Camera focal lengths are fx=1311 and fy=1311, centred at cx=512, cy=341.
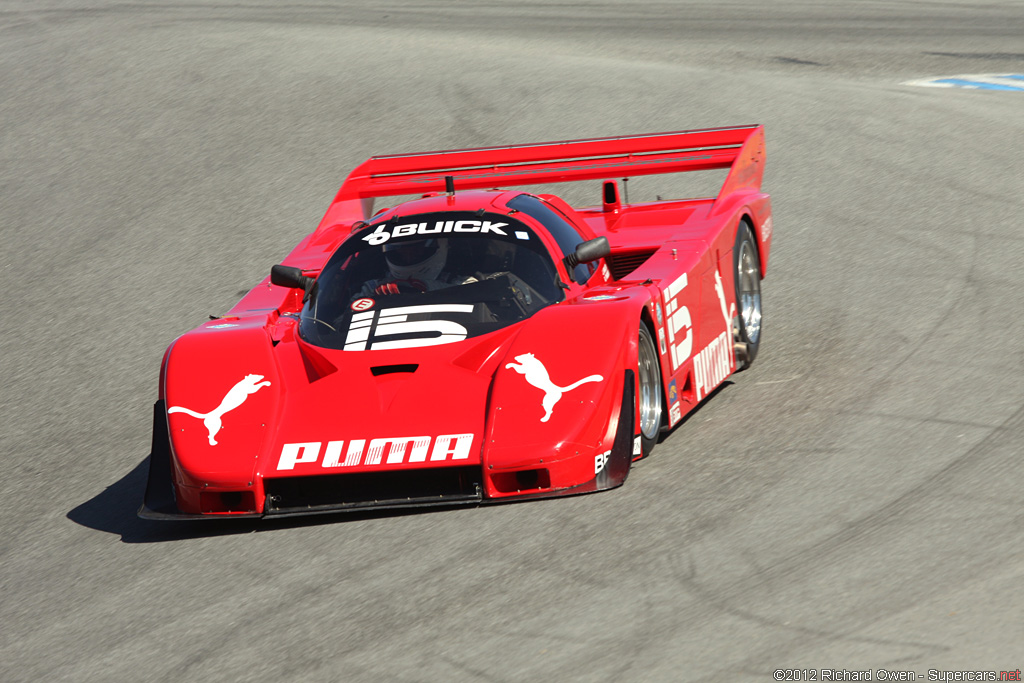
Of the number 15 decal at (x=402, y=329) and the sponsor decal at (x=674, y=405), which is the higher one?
the number 15 decal at (x=402, y=329)

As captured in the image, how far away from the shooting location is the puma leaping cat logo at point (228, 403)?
18.4ft

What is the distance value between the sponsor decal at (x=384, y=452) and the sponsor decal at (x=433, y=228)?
1.51m

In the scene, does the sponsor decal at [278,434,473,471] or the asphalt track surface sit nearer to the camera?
the asphalt track surface

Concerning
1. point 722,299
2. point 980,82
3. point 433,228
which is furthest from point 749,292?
point 980,82

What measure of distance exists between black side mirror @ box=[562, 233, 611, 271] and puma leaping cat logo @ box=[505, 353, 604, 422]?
1.14 meters

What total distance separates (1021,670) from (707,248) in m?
3.90

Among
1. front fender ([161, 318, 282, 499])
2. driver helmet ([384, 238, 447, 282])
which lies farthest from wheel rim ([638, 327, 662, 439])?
front fender ([161, 318, 282, 499])

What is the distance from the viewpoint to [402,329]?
5977 mm

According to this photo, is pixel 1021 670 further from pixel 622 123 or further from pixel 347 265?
pixel 622 123

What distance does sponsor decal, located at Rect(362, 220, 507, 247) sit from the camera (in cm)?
650

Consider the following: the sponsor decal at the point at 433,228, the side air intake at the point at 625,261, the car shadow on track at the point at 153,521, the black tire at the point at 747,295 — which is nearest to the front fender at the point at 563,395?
the car shadow on track at the point at 153,521

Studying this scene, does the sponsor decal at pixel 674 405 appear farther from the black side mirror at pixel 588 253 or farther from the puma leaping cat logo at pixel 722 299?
the puma leaping cat logo at pixel 722 299

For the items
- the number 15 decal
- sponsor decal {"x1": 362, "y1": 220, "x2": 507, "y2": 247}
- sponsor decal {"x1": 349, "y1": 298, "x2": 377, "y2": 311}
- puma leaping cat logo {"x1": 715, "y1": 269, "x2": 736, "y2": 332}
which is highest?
sponsor decal {"x1": 362, "y1": 220, "x2": 507, "y2": 247}

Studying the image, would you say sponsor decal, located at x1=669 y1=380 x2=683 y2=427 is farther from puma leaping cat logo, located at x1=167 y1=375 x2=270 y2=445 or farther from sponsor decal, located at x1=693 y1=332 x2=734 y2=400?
puma leaping cat logo, located at x1=167 y1=375 x2=270 y2=445
